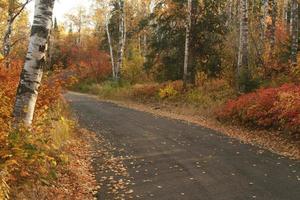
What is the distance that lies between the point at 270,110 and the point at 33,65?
10.1 m

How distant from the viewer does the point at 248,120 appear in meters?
17.2

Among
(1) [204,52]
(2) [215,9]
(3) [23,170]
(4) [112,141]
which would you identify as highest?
(2) [215,9]

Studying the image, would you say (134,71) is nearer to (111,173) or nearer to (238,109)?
(238,109)

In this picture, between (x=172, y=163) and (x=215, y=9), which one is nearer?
(x=172, y=163)

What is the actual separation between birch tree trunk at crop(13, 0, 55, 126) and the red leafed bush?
29.5ft

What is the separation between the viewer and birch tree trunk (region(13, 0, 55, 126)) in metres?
8.32

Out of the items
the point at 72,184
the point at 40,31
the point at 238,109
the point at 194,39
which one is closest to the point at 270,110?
the point at 238,109

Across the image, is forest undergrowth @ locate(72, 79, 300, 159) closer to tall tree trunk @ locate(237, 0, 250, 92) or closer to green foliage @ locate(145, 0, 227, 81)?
tall tree trunk @ locate(237, 0, 250, 92)

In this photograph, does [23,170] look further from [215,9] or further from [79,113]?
[215,9]

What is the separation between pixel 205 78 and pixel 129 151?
1497 centimetres

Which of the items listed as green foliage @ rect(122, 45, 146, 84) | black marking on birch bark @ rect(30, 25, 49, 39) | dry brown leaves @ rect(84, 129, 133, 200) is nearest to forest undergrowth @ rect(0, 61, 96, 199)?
dry brown leaves @ rect(84, 129, 133, 200)

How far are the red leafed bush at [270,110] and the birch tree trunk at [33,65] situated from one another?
8999 mm

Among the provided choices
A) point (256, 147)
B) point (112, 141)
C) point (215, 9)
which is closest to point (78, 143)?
point (112, 141)

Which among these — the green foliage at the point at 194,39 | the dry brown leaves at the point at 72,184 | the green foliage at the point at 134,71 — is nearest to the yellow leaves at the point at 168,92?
the green foliage at the point at 194,39
